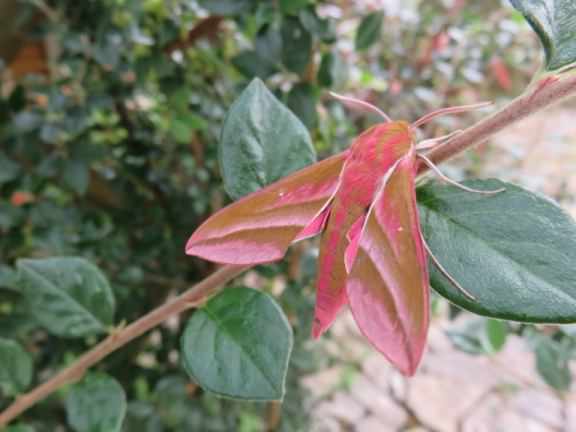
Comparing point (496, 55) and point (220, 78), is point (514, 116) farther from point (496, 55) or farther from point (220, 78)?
point (496, 55)

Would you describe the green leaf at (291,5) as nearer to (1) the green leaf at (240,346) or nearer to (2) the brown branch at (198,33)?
(2) the brown branch at (198,33)

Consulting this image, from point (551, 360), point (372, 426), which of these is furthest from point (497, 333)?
point (372, 426)

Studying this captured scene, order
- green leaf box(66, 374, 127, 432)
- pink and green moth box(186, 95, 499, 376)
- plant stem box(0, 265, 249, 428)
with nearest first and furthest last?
1. pink and green moth box(186, 95, 499, 376)
2. plant stem box(0, 265, 249, 428)
3. green leaf box(66, 374, 127, 432)

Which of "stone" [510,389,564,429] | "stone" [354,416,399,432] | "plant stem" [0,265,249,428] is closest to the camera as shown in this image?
"plant stem" [0,265,249,428]

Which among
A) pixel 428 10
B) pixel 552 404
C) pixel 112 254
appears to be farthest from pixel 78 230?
pixel 552 404

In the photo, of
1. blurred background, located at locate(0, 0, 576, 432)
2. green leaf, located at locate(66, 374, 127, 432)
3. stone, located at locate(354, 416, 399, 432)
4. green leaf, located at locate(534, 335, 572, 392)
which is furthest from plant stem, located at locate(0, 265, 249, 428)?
stone, located at locate(354, 416, 399, 432)

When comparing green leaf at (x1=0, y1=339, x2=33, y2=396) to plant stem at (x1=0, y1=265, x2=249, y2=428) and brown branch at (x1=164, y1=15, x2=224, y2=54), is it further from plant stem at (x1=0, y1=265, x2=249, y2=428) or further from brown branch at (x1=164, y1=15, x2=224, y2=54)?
brown branch at (x1=164, y1=15, x2=224, y2=54)

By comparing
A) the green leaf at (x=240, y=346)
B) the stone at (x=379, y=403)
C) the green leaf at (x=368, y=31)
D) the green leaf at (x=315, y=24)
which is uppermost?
the green leaf at (x=315, y=24)

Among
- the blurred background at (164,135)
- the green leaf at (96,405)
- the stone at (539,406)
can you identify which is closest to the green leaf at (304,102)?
the blurred background at (164,135)
